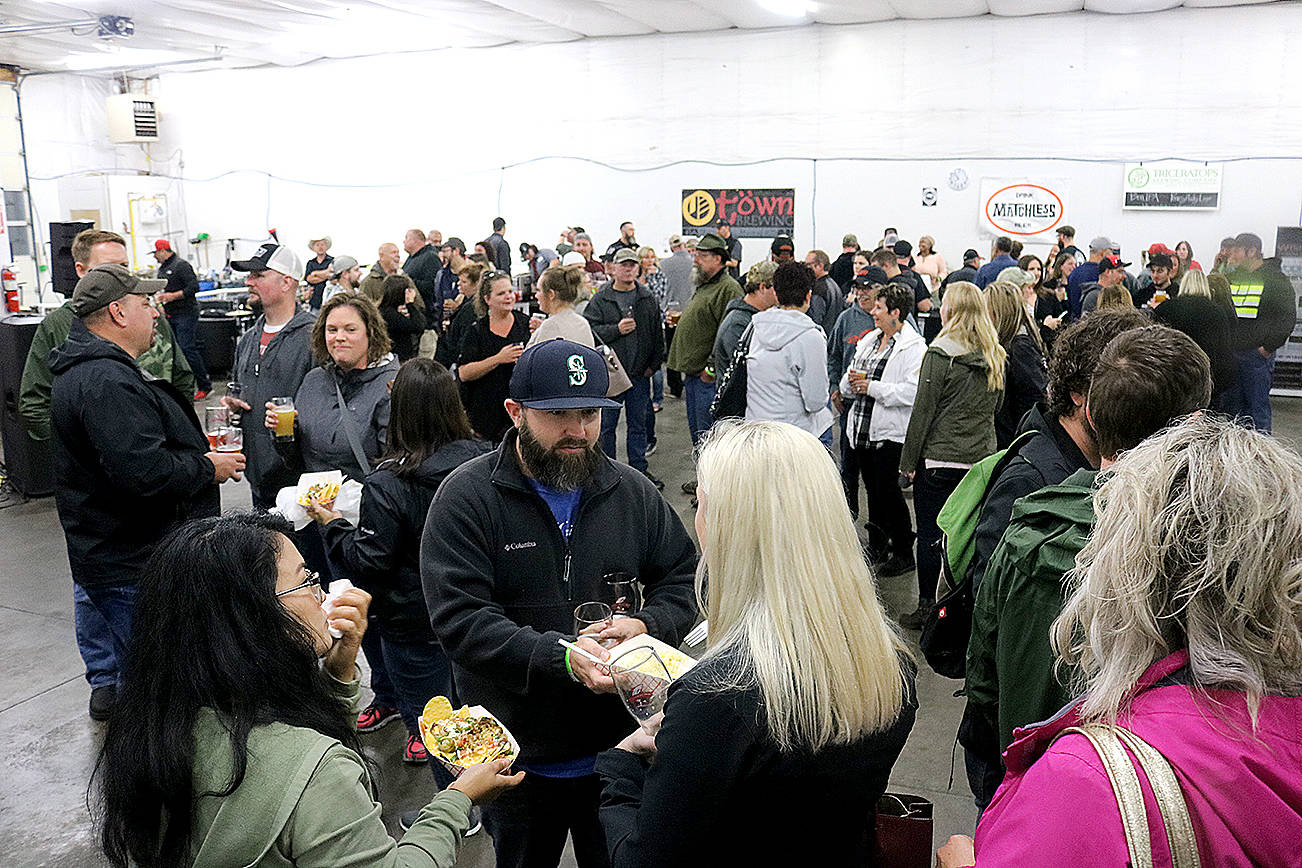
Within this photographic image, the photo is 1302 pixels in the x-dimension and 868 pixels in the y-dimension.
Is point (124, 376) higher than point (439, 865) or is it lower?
higher

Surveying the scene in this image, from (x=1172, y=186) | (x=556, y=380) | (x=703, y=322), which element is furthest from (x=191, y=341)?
(x=1172, y=186)

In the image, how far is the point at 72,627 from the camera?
17.0 feet

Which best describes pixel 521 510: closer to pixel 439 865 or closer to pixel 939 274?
pixel 439 865

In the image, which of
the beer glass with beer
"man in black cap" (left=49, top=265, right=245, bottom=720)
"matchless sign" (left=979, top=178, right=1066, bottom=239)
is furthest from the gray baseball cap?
"matchless sign" (left=979, top=178, right=1066, bottom=239)

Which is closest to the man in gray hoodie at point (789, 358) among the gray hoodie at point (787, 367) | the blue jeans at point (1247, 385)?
the gray hoodie at point (787, 367)

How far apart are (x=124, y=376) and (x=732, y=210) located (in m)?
11.7

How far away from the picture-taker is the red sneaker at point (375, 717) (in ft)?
13.3

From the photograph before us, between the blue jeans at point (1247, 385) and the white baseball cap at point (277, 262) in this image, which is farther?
the blue jeans at point (1247, 385)

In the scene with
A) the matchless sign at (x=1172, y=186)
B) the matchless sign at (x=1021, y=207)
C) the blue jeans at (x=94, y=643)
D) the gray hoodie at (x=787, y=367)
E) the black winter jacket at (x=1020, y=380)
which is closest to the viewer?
the blue jeans at (x=94, y=643)

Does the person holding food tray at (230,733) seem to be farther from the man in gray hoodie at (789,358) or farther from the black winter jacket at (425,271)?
the black winter jacket at (425,271)

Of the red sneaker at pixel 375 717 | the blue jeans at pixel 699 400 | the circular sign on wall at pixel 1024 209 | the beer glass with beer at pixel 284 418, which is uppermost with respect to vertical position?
the circular sign on wall at pixel 1024 209

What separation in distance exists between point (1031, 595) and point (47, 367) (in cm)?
494

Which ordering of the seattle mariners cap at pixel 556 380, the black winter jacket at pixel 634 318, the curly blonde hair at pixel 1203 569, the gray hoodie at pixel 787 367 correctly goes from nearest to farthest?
the curly blonde hair at pixel 1203 569 → the seattle mariners cap at pixel 556 380 → the gray hoodie at pixel 787 367 → the black winter jacket at pixel 634 318

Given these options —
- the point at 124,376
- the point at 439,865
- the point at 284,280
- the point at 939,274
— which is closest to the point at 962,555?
the point at 439,865
